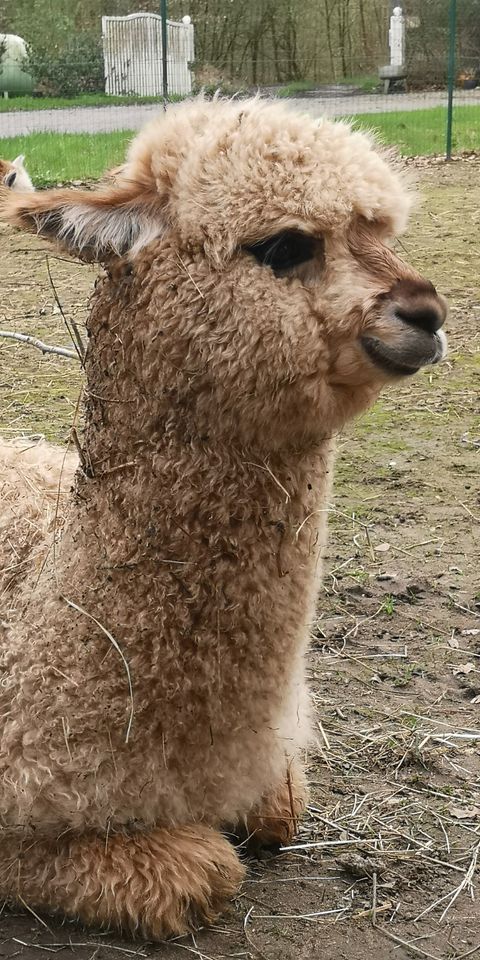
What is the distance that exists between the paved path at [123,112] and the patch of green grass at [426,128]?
0.37 meters

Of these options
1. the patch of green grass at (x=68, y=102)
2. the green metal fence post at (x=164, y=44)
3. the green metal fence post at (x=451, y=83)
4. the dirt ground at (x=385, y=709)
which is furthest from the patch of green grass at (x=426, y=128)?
the dirt ground at (x=385, y=709)

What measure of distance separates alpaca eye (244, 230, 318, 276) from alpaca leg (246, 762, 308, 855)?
1371 millimetres

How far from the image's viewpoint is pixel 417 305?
7.63 feet

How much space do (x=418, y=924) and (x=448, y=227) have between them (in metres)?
7.88

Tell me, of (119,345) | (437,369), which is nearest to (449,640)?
(119,345)

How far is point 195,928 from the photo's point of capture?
2721mm

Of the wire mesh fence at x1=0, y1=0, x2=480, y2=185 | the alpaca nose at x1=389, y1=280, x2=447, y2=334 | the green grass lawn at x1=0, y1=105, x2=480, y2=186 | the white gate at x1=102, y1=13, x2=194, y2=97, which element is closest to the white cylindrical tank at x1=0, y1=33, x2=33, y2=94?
the wire mesh fence at x1=0, y1=0, x2=480, y2=185

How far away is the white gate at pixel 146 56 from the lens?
14.3 metres

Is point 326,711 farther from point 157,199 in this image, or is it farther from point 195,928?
point 157,199

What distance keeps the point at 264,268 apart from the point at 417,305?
0.32 m

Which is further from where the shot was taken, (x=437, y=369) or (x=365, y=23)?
(x=365, y=23)

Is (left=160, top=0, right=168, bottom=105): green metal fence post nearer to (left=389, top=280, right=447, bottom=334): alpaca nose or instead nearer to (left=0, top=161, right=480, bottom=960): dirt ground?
(left=0, top=161, right=480, bottom=960): dirt ground

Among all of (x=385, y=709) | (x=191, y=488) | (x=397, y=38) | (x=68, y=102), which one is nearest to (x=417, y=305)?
(x=191, y=488)

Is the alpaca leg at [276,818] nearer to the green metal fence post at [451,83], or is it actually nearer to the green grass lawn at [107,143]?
the green grass lawn at [107,143]
